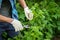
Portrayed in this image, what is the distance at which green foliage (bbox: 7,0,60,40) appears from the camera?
3449mm

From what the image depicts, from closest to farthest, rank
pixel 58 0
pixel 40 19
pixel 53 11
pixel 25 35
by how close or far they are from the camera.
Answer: pixel 25 35
pixel 40 19
pixel 53 11
pixel 58 0

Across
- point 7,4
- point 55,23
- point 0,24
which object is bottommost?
point 55,23

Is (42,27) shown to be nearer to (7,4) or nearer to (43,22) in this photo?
(43,22)

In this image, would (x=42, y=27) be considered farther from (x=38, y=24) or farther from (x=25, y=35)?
(x=25, y=35)

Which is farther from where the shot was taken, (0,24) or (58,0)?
(58,0)

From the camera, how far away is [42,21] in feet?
12.3

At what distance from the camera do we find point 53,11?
4098 millimetres

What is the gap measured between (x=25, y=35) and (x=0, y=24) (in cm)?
60

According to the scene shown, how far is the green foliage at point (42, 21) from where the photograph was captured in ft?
11.3

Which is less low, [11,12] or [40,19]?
[11,12]

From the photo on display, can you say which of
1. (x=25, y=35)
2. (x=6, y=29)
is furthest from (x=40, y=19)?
(x=6, y=29)

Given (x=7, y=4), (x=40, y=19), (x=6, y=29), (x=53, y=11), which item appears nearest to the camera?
(x=7, y=4)

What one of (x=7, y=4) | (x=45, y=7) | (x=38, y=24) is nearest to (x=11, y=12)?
(x=7, y=4)

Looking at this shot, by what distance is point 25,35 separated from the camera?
3449 millimetres
